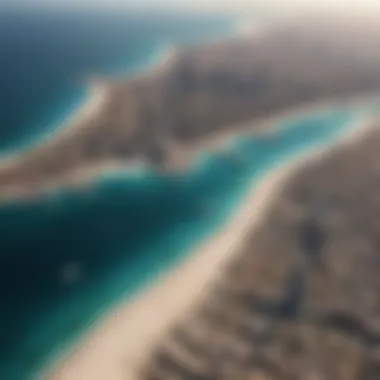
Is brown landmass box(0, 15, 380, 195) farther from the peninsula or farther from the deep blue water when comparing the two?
the deep blue water

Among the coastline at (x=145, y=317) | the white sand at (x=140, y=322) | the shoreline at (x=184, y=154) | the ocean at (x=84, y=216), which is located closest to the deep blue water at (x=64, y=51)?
the ocean at (x=84, y=216)

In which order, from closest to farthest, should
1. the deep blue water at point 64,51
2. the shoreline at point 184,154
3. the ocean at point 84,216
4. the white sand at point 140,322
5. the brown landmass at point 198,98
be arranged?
the white sand at point 140,322 → the ocean at point 84,216 → the shoreline at point 184,154 → the brown landmass at point 198,98 → the deep blue water at point 64,51

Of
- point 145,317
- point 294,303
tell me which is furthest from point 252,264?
point 145,317

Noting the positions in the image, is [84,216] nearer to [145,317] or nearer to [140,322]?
[145,317]

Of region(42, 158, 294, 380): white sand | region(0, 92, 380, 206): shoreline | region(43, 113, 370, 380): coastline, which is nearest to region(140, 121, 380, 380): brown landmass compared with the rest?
region(43, 113, 370, 380): coastline

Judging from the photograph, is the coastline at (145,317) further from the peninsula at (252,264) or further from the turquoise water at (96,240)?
the turquoise water at (96,240)

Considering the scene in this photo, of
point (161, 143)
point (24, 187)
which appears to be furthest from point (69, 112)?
point (24, 187)
